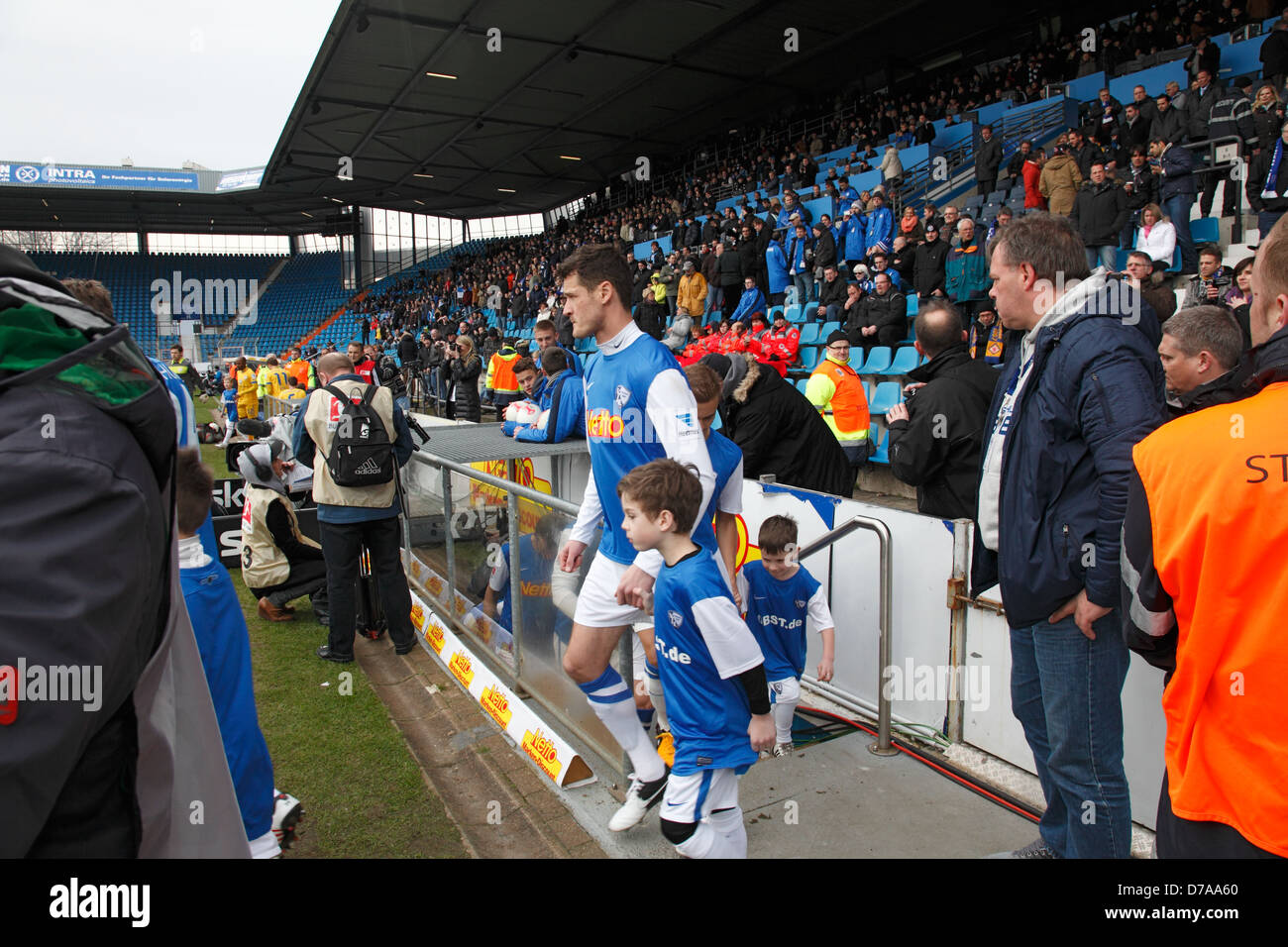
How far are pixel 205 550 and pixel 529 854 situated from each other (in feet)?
5.46

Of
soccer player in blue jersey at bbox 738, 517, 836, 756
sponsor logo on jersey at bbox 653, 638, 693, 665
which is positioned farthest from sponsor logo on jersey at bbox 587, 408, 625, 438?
soccer player in blue jersey at bbox 738, 517, 836, 756

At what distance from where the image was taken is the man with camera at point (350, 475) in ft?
16.4

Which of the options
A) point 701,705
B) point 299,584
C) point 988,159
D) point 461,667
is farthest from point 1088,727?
point 988,159

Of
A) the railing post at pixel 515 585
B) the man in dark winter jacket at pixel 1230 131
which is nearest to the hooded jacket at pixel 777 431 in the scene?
the railing post at pixel 515 585

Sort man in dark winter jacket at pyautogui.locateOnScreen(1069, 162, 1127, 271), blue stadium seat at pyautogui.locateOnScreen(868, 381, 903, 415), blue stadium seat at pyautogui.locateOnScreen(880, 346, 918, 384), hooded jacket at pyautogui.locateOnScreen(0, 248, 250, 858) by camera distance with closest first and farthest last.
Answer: hooded jacket at pyautogui.locateOnScreen(0, 248, 250, 858) < man in dark winter jacket at pyautogui.locateOnScreen(1069, 162, 1127, 271) < blue stadium seat at pyautogui.locateOnScreen(868, 381, 903, 415) < blue stadium seat at pyautogui.locateOnScreen(880, 346, 918, 384)

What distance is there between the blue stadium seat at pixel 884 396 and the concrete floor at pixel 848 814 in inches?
305

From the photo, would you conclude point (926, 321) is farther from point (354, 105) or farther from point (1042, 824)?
point (354, 105)

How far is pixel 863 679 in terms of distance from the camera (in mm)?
4215

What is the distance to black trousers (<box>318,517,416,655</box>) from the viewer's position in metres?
5.12

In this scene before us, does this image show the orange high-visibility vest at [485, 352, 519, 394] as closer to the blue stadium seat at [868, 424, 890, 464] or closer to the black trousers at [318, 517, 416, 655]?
the blue stadium seat at [868, 424, 890, 464]

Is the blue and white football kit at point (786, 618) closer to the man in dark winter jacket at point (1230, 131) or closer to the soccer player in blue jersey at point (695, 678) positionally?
the soccer player in blue jersey at point (695, 678)

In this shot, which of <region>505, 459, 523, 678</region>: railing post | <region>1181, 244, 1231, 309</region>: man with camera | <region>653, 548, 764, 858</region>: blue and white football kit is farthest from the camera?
<region>1181, 244, 1231, 309</region>: man with camera

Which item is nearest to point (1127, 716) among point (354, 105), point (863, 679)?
point (863, 679)

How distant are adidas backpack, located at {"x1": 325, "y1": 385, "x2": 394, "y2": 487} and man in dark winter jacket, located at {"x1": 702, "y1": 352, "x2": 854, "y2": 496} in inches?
83.2
